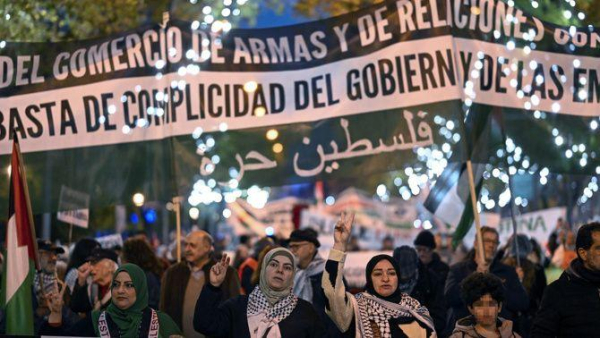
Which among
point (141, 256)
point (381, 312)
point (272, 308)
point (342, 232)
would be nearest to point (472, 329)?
point (381, 312)

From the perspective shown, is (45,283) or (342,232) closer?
(342,232)

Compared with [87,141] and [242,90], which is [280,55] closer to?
[242,90]

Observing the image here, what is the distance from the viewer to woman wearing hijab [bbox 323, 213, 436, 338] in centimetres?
802

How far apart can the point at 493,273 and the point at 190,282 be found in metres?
2.54

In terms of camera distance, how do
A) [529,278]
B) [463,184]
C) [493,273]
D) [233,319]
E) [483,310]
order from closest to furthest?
[233,319] → [483,310] → [493,273] → [463,184] → [529,278]

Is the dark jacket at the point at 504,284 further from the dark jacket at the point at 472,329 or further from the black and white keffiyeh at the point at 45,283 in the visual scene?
the black and white keffiyeh at the point at 45,283

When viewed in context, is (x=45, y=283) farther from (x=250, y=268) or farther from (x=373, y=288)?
(x=373, y=288)

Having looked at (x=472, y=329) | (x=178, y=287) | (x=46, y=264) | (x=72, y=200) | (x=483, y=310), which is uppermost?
(x=72, y=200)

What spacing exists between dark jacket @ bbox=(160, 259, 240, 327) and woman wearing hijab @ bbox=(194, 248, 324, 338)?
2.00 m

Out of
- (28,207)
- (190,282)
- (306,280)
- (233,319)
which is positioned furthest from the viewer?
(306,280)

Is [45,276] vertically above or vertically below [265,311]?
above

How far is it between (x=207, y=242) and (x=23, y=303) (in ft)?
5.15

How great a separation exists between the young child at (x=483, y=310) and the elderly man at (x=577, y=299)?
0.92 ft

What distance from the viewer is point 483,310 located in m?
8.43
